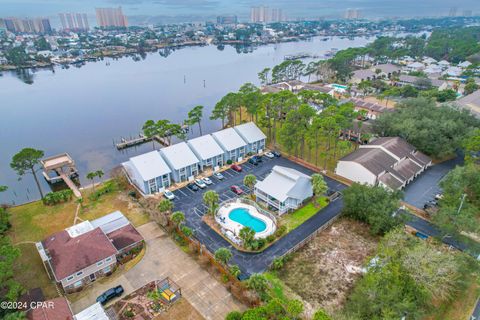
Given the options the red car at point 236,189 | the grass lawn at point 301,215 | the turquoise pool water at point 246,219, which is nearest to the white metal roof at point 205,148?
the red car at point 236,189

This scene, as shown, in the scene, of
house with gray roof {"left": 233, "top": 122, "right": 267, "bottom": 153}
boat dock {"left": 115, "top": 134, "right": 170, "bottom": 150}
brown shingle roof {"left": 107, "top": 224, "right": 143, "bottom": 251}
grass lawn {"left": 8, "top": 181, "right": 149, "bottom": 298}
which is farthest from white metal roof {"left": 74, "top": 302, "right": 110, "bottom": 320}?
boat dock {"left": 115, "top": 134, "right": 170, "bottom": 150}

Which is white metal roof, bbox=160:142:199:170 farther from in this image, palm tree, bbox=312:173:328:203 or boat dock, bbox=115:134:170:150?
palm tree, bbox=312:173:328:203

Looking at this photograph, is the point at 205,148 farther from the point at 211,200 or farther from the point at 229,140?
the point at 211,200

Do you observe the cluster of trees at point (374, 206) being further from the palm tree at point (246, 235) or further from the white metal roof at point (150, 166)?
the white metal roof at point (150, 166)

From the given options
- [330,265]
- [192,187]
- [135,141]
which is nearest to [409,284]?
[330,265]

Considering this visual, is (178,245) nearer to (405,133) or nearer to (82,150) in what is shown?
(82,150)

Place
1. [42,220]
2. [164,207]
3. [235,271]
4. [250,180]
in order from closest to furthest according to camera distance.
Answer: [235,271]
[164,207]
[42,220]
[250,180]
